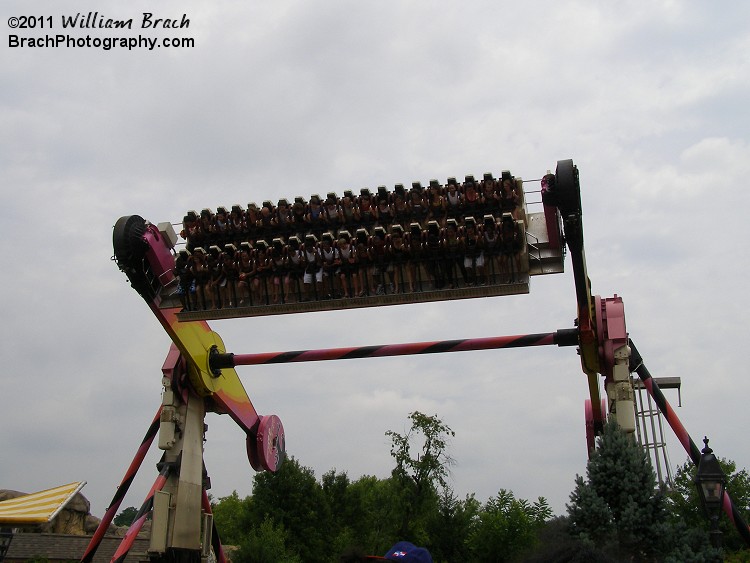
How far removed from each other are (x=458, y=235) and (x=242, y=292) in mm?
3975

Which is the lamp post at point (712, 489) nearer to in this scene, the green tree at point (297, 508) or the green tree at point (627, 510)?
the green tree at point (627, 510)

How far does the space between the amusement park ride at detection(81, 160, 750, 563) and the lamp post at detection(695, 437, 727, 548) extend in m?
2.24

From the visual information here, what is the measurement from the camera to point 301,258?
1427 cm

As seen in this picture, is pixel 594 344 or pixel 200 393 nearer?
pixel 594 344

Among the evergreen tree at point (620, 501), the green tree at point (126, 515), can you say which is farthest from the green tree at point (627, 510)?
the green tree at point (126, 515)

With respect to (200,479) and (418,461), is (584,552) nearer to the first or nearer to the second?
(200,479)

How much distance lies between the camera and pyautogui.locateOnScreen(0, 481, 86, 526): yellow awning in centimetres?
1919

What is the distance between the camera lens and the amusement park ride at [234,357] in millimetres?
13250

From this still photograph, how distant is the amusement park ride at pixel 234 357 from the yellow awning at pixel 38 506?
12.1ft

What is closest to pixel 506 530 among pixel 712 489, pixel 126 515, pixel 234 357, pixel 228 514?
pixel 234 357

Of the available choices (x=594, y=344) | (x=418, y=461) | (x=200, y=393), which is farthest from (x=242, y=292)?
(x=418, y=461)

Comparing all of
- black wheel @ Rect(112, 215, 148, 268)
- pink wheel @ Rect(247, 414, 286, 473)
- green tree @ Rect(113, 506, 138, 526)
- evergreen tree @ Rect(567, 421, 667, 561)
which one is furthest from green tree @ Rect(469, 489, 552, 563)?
green tree @ Rect(113, 506, 138, 526)

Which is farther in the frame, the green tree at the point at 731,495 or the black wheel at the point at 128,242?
the green tree at the point at 731,495

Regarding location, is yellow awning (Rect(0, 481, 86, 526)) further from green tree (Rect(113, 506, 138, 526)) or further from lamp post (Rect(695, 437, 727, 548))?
green tree (Rect(113, 506, 138, 526))
